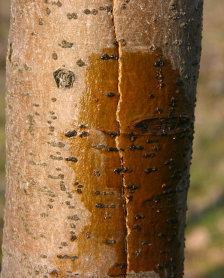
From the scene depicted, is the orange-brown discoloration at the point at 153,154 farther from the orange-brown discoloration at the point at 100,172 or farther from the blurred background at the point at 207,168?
the blurred background at the point at 207,168

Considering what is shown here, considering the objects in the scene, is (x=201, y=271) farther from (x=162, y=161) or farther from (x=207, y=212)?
Answer: (x=162, y=161)

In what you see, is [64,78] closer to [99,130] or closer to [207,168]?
[99,130]

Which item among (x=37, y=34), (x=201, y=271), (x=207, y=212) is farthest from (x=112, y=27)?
(x=207, y=212)

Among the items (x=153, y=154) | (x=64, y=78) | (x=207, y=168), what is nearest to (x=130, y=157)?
(x=153, y=154)

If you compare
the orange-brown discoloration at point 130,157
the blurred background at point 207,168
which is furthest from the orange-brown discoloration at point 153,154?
the blurred background at point 207,168

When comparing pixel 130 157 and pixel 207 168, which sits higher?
pixel 130 157

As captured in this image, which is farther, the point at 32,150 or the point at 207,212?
the point at 207,212

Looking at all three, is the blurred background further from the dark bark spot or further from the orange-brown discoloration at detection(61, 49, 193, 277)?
the dark bark spot
